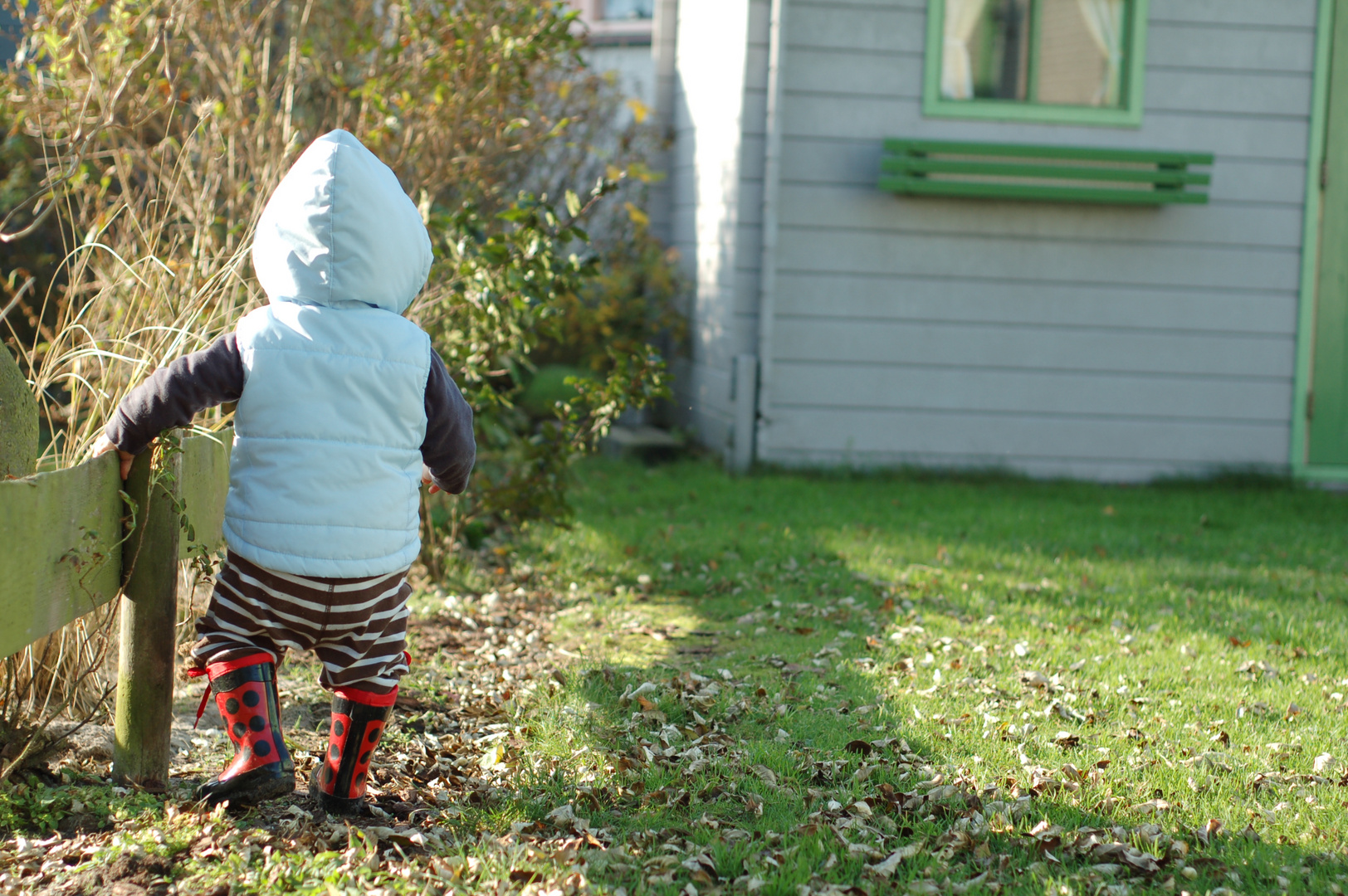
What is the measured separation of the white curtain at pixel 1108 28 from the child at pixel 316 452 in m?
6.23

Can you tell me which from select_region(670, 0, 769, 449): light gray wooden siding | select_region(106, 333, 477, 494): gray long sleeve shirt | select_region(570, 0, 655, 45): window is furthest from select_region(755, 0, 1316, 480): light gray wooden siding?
select_region(106, 333, 477, 494): gray long sleeve shirt

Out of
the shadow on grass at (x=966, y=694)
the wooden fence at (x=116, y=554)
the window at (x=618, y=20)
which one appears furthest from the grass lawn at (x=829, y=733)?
the window at (x=618, y=20)

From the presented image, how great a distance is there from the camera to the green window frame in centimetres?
766

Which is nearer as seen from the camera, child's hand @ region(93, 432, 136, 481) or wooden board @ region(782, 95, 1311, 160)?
child's hand @ region(93, 432, 136, 481)

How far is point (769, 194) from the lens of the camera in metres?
7.65

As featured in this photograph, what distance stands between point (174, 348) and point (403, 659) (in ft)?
3.51

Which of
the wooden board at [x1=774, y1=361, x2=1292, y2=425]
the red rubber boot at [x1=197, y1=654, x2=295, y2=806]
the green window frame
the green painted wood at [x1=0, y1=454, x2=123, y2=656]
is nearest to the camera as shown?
the green painted wood at [x1=0, y1=454, x2=123, y2=656]

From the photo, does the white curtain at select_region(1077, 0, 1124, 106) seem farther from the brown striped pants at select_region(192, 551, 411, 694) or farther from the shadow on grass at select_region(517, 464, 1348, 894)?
the brown striped pants at select_region(192, 551, 411, 694)

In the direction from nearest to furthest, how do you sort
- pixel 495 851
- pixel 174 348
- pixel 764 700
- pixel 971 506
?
pixel 495 851, pixel 174 348, pixel 764 700, pixel 971 506

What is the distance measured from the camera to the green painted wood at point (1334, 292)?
7.80 meters

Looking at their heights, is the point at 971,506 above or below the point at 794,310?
below

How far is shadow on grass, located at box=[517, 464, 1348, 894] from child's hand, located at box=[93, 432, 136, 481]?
128cm

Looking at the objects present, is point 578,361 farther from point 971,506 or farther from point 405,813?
point 405,813

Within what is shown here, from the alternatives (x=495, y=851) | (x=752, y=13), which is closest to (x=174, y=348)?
(x=495, y=851)
